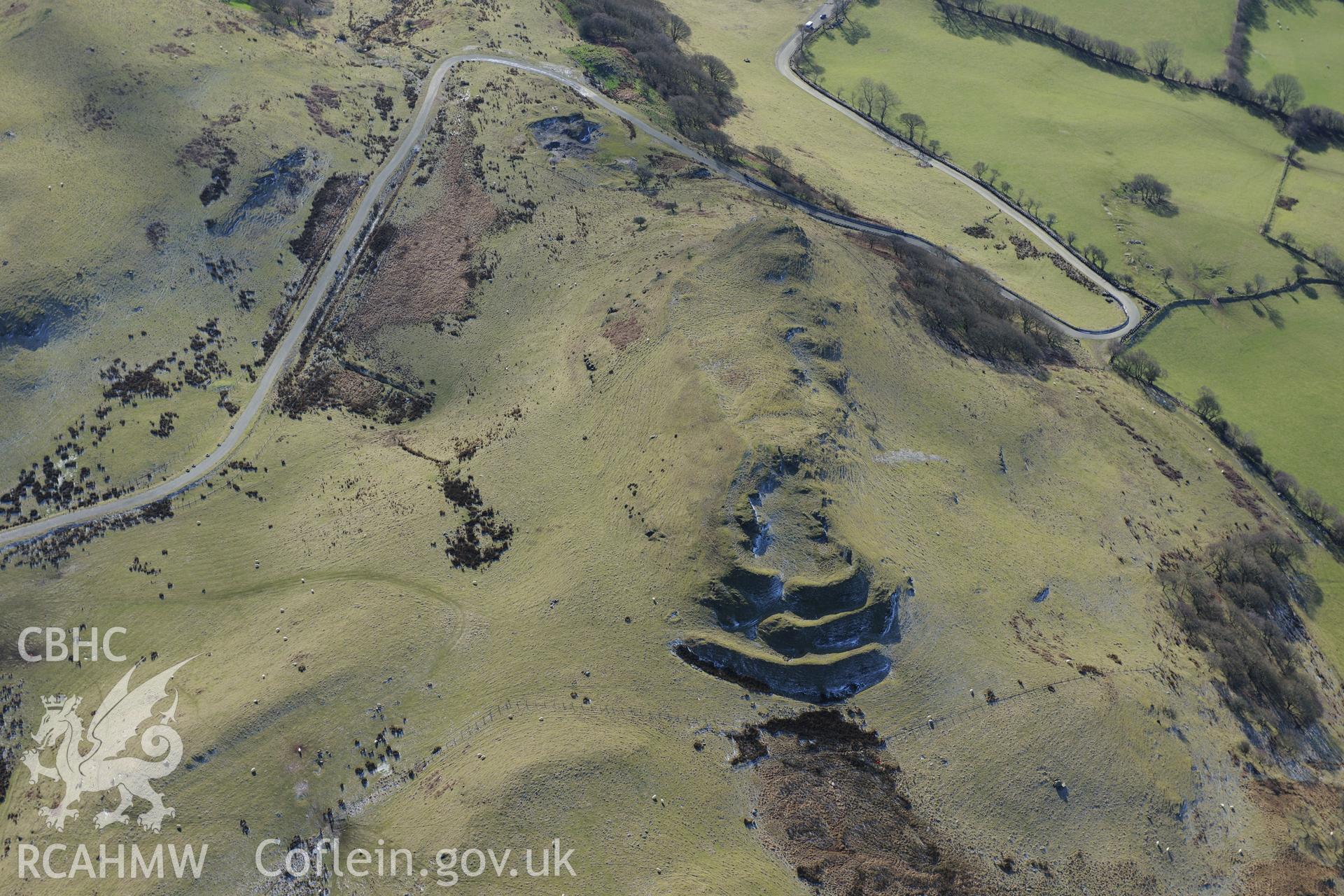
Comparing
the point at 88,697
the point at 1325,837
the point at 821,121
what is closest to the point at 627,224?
the point at 821,121

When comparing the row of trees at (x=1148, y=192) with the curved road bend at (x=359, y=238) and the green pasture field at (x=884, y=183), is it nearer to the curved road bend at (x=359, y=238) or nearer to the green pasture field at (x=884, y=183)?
the curved road bend at (x=359, y=238)

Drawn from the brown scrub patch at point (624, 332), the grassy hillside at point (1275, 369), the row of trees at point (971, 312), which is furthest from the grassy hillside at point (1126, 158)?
the brown scrub patch at point (624, 332)

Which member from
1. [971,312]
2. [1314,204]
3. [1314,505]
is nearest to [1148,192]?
[1314,204]

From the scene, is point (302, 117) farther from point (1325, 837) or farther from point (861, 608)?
point (1325, 837)

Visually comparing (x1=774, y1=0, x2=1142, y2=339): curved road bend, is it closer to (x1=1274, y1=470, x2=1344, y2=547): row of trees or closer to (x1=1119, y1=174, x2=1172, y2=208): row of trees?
(x1=1119, y1=174, x2=1172, y2=208): row of trees

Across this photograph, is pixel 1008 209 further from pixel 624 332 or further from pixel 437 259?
pixel 437 259
